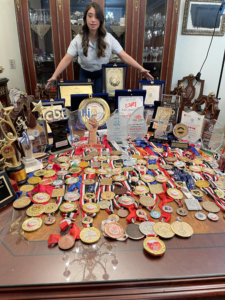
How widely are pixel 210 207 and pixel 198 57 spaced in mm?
3470

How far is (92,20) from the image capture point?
2.08 m

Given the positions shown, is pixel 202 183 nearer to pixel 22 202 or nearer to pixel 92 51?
pixel 22 202

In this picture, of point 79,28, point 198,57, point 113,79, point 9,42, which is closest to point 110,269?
point 113,79

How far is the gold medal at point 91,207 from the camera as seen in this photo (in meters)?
0.92

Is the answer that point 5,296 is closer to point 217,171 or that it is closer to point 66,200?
point 66,200

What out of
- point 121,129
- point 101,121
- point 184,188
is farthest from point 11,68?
point 184,188

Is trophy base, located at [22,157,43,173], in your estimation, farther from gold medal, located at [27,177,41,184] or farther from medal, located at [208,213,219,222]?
medal, located at [208,213,219,222]

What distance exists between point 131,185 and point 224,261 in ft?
1.77

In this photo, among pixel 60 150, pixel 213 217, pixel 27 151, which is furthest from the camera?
pixel 60 150

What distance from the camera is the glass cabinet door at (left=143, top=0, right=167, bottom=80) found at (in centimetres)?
311

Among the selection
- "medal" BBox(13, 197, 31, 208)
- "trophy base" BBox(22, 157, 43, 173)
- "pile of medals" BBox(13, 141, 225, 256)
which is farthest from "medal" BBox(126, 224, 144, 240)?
"trophy base" BBox(22, 157, 43, 173)

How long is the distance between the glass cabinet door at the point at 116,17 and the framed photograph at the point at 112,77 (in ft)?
4.22

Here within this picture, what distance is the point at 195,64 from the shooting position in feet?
12.0

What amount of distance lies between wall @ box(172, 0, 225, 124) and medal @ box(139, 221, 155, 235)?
321cm
